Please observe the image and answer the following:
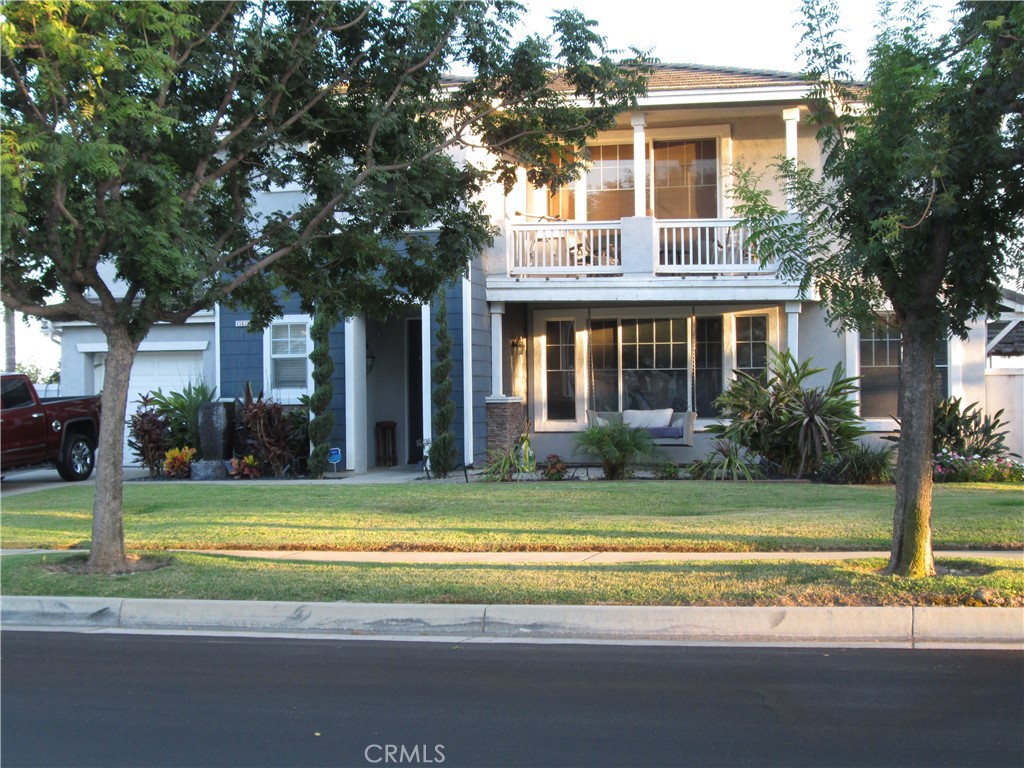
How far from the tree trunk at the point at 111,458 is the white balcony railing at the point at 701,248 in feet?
32.3

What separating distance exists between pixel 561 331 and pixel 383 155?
8.79 m

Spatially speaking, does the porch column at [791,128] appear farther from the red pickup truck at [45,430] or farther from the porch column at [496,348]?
the red pickup truck at [45,430]

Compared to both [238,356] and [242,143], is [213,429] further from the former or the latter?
[242,143]

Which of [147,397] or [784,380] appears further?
[147,397]

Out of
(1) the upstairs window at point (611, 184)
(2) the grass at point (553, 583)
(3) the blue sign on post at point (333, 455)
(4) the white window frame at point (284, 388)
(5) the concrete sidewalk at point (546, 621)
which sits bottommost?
(5) the concrete sidewalk at point (546, 621)

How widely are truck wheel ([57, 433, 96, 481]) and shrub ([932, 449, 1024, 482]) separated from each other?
47.0 ft

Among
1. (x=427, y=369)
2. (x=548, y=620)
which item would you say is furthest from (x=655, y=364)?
(x=548, y=620)

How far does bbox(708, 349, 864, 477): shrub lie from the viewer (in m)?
15.2

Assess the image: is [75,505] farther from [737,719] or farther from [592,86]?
[737,719]

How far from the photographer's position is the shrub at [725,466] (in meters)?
15.4

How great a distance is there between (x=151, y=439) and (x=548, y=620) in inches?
466

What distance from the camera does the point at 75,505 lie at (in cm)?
1395

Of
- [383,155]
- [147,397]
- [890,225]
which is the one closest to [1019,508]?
[890,225]

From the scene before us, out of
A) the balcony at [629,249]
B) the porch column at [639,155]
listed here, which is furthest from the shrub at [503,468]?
the porch column at [639,155]
